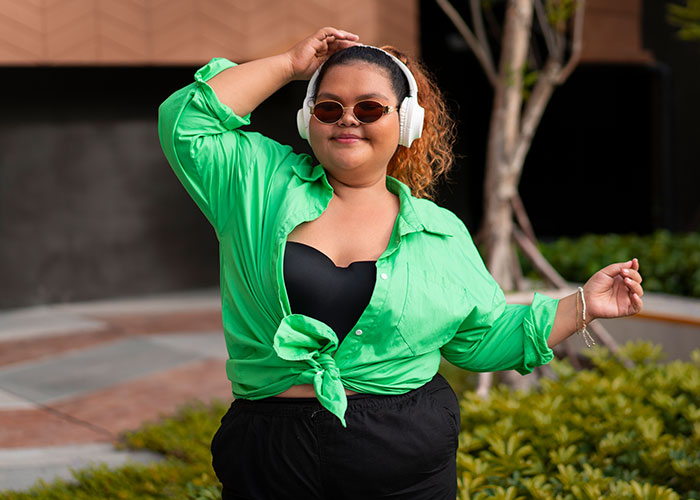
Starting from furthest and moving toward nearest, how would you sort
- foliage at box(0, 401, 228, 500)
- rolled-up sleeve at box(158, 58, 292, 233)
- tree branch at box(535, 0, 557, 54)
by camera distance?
tree branch at box(535, 0, 557, 54)
foliage at box(0, 401, 228, 500)
rolled-up sleeve at box(158, 58, 292, 233)

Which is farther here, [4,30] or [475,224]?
[475,224]

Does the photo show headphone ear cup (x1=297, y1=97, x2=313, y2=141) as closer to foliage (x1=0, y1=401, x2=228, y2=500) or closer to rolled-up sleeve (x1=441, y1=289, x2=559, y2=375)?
rolled-up sleeve (x1=441, y1=289, x2=559, y2=375)

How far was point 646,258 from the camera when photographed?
7.79 meters

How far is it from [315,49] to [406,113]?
30 centimetres

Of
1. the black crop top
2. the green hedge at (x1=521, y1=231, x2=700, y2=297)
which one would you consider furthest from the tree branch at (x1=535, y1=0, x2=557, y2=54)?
the black crop top

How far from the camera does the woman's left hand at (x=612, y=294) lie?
6.86ft

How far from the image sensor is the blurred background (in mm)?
8234

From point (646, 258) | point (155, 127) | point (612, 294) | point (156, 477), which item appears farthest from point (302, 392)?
point (155, 127)

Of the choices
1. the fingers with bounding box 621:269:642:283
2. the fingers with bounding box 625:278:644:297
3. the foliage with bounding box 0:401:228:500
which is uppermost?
the fingers with bounding box 621:269:642:283

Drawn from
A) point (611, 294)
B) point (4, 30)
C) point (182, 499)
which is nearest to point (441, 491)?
point (611, 294)

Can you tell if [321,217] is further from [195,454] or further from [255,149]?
[195,454]

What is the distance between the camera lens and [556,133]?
1270cm

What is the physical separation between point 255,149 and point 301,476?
813 millimetres

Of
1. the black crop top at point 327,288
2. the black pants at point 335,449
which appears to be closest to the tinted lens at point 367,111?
the black crop top at point 327,288
